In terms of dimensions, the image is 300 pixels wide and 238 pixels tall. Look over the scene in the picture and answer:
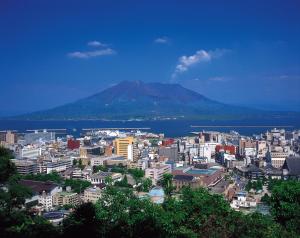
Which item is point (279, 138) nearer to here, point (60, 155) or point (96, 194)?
point (60, 155)

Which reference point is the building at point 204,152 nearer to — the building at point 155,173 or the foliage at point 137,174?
the building at point 155,173

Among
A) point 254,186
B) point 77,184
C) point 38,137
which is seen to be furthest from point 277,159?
point 38,137

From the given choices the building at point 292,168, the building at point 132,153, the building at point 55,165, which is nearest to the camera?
the building at point 292,168

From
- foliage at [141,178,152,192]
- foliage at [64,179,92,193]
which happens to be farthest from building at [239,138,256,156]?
foliage at [64,179,92,193]

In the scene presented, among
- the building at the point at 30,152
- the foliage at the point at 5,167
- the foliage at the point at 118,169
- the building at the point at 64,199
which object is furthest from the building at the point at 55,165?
the foliage at the point at 5,167

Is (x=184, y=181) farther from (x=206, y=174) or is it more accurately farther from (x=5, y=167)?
(x=5, y=167)

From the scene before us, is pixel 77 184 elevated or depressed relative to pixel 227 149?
depressed

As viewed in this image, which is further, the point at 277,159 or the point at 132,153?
the point at 132,153

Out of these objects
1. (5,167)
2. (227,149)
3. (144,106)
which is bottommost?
(227,149)

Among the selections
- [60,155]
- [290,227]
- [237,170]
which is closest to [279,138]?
[237,170]

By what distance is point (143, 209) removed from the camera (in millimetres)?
4492

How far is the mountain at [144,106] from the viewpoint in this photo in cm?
7062

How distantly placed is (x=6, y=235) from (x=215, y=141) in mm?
26156

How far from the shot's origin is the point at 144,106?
270 feet
